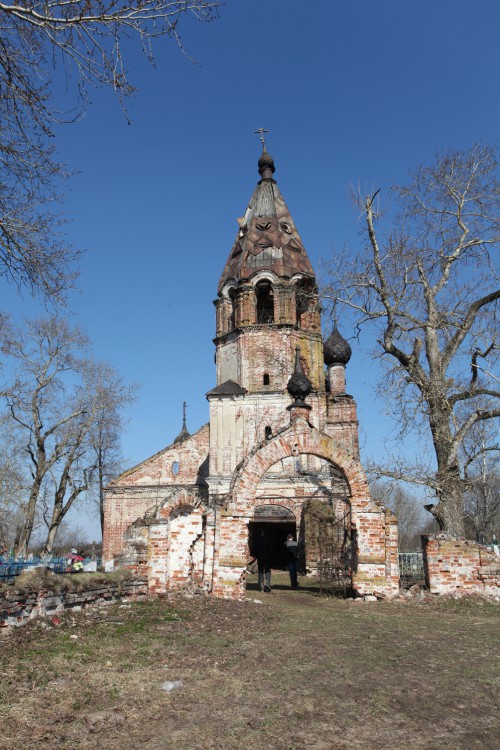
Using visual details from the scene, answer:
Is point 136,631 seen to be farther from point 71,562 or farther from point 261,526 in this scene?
point 261,526

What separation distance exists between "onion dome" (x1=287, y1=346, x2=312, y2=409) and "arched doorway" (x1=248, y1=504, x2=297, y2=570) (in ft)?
17.0

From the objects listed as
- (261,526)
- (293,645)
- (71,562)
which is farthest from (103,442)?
(293,645)

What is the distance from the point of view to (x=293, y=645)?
23.9ft

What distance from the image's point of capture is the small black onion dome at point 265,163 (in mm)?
32281

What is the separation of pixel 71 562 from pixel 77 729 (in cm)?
1613

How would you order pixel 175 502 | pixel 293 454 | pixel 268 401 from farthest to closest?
pixel 268 401
pixel 293 454
pixel 175 502

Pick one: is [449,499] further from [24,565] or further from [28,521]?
[28,521]

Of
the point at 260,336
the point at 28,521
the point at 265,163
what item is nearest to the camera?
the point at 28,521

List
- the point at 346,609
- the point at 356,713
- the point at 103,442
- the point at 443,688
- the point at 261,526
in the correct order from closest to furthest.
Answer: the point at 356,713, the point at 443,688, the point at 346,609, the point at 261,526, the point at 103,442

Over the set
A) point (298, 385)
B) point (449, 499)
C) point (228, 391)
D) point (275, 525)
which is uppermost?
point (228, 391)

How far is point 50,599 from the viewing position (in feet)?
27.3

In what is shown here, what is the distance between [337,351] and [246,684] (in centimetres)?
2418

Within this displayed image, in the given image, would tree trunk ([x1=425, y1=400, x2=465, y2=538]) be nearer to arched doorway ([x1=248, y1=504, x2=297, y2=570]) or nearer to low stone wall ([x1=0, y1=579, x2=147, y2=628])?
low stone wall ([x1=0, y1=579, x2=147, y2=628])

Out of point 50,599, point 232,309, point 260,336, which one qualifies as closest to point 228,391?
point 260,336
